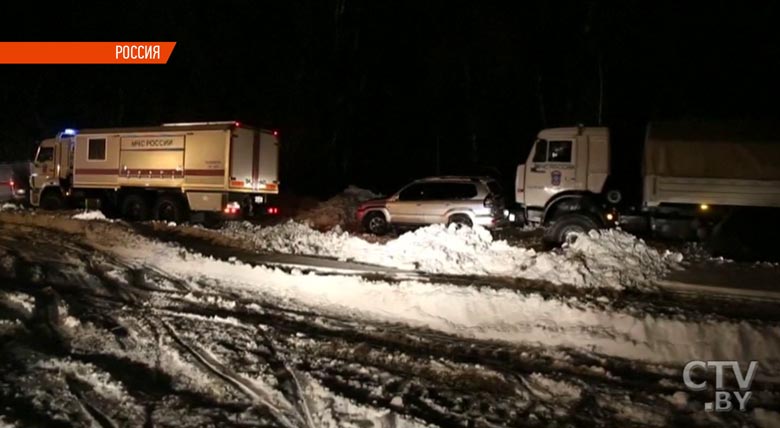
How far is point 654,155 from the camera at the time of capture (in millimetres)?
13852

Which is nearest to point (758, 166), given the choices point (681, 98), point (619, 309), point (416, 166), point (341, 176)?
point (619, 309)

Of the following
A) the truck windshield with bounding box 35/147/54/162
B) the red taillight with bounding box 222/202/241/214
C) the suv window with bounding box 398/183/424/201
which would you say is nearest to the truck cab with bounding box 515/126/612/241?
the suv window with bounding box 398/183/424/201

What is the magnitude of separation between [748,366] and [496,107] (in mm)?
29662

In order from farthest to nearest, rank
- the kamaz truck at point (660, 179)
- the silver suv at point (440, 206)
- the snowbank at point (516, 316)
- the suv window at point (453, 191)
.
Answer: the suv window at point (453, 191)
the silver suv at point (440, 206)
the kamaz truck at point (660, 179)
the snowbank at point (516, 316)

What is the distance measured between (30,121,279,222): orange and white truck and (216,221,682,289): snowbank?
15.5 feet

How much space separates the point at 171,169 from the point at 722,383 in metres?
16.3

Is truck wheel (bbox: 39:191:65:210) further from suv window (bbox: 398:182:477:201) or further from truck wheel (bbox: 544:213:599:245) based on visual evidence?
truck wheel (bbox: 544:213:599:245)

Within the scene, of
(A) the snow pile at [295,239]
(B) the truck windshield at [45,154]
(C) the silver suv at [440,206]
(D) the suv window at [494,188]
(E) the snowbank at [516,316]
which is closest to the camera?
(E) the snowbank at [516,316]

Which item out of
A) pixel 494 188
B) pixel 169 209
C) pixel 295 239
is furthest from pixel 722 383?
pixel 169 209

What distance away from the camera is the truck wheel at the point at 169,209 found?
62.2 feet

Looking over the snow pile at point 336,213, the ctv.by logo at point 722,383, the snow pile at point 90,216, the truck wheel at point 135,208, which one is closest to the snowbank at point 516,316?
the ctv.by logo at point 722,383

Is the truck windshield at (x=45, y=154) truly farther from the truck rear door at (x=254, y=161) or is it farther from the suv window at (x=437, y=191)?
the suv window at (x=437, y=191)

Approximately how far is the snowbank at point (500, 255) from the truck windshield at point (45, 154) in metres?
12.2

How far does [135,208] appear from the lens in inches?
788
